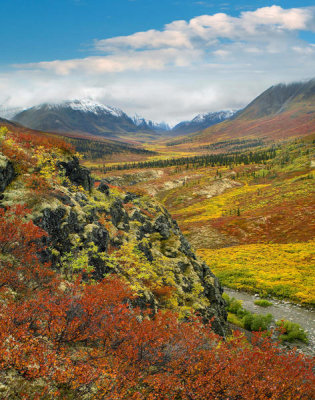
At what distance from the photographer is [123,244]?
2016cm

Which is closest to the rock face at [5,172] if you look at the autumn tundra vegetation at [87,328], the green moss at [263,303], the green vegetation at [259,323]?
the autumn tundra vegetation at [87,328]

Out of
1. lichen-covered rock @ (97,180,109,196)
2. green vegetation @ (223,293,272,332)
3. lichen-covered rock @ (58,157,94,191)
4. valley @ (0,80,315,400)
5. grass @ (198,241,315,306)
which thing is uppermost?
lichen-covered rock @ (58,157,94,191)

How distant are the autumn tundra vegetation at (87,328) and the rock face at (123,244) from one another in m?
0.12

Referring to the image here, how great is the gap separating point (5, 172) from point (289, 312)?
4057cm

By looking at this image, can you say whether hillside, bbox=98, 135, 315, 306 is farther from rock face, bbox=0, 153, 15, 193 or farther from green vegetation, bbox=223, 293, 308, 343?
rock face, bbox=0, 153, 15, 193

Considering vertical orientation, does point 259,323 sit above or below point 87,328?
below

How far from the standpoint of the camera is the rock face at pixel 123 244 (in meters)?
14.7

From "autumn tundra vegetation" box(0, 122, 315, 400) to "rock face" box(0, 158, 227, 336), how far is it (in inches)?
4.7

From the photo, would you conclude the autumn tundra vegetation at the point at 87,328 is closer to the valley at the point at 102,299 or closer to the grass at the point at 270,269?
the valley at the point at 102,299

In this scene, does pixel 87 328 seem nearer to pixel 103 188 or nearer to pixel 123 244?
pixel 123 244

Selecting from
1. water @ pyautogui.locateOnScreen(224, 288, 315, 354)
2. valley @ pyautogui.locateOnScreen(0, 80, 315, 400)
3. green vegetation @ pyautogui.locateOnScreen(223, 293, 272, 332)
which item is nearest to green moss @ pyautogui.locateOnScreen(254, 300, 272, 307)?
valley @ pyautogui.locateOnScreen(0, 80, 315, 400)

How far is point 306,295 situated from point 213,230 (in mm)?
49698

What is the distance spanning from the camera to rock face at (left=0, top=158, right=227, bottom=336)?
14.7 metres

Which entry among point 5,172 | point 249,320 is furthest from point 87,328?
point 249,320
